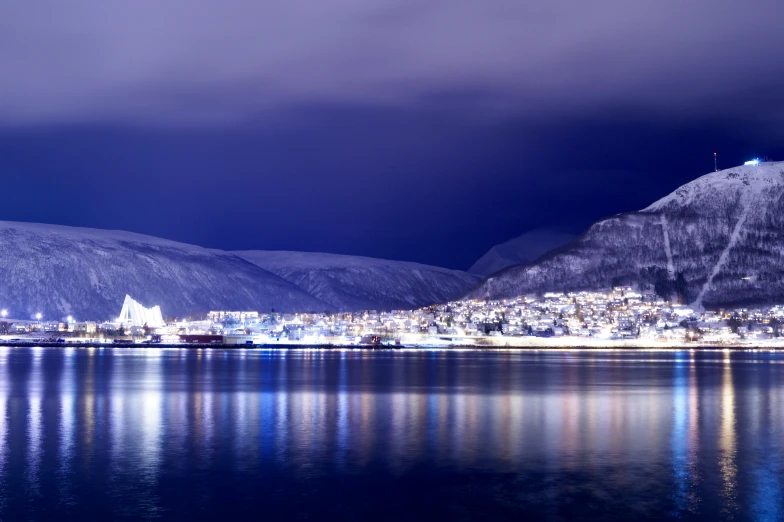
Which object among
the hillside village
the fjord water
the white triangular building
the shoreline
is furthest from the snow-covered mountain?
the fjord water

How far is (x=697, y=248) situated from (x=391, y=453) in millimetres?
135653

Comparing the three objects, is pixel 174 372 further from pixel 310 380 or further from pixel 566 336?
pixel 566 336

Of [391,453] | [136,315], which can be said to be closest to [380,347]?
[136,315]

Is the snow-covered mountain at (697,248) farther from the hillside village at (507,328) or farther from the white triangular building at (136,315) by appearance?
the white triangular building at (136,315)

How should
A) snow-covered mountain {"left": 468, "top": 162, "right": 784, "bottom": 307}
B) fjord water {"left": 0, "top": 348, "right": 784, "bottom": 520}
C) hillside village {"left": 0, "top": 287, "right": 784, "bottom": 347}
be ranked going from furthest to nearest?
snow-covered mountain {"left": 468, "top": 162, "right": 784, "bottom": 307}, hillside village {"left": 0, "top": 287, "right": 784, "bottom": 347}, fjord water {"left": 0, "top": 348, "right": 784, "bottom": 520}

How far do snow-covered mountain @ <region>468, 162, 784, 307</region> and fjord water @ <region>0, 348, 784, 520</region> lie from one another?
10140 cm

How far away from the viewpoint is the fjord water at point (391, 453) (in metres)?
20.2

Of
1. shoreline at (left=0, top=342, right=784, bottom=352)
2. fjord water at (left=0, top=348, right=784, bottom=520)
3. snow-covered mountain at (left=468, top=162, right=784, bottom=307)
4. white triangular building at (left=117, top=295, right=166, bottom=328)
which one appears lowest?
shoreline at (left=0, top=342, right=784, bottom=352)

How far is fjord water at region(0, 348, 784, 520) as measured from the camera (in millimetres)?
20250

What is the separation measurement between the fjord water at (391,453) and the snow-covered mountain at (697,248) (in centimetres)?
10140

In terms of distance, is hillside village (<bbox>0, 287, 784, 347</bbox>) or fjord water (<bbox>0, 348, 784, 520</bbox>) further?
hillside village (<bbox>0, 287, 784, 347</bbox>)

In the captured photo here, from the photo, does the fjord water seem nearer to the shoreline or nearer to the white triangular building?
the shoreline

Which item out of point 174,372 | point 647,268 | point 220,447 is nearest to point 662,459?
point 220,447

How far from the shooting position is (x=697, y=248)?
507 feet
